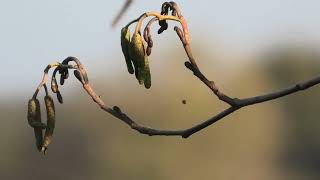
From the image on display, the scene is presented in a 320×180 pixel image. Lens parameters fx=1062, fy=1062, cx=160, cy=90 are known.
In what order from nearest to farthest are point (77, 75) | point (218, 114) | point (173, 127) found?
point (218, 114), point (77, 75), point (173, 127)

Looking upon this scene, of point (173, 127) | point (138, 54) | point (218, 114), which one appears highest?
point (138, 54)

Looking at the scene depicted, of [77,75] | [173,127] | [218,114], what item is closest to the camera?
[218,114]

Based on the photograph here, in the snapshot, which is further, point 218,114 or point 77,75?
point 77,75

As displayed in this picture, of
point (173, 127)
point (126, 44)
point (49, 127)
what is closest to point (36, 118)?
point (49, 127)

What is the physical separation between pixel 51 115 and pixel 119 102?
18498 mm

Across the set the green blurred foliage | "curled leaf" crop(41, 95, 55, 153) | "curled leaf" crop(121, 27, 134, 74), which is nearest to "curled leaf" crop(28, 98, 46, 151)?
"curled leaf" crop(41, 95, 55, 153)

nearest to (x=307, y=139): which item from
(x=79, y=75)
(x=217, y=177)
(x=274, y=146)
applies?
(x=274, y=146)

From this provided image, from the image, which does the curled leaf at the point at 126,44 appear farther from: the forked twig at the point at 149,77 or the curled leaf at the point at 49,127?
the curled leaf at the point at 49,127

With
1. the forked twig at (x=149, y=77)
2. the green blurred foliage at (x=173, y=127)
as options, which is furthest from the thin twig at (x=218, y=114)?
the green blurred foliage at (x=173, y=127)

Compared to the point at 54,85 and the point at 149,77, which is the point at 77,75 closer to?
the point at 54,85

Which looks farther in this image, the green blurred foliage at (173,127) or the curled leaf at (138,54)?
the green blurred foliage at (173,127)

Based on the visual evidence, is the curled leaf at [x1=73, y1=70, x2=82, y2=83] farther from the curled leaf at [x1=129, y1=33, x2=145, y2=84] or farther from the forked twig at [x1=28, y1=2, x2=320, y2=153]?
the curled leaf at [x1=129, y1=33, x2=145, y2=84]

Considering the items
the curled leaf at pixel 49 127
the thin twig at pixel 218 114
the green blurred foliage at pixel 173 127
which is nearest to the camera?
the thin twig at pixel 218 114

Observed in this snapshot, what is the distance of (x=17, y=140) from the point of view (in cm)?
2114
